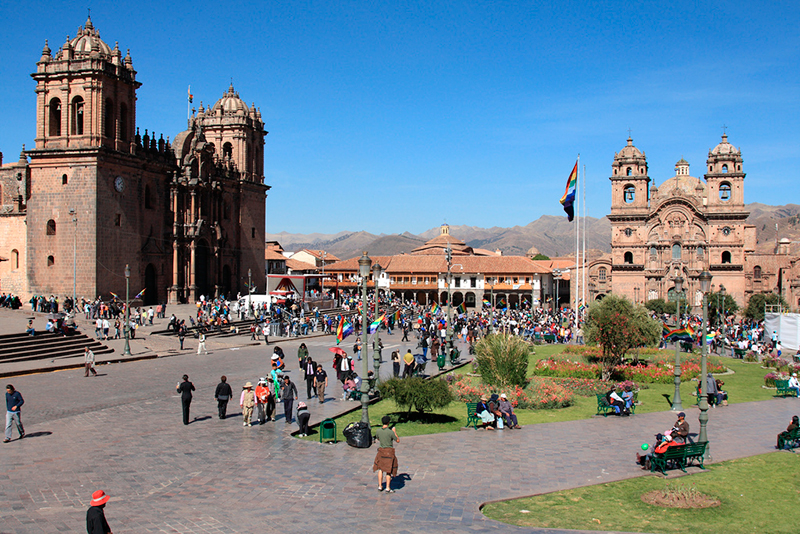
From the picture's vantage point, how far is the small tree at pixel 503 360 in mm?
19906

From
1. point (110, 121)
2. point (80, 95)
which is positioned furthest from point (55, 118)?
point (110, 121)

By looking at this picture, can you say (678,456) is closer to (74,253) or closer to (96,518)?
(96,518)

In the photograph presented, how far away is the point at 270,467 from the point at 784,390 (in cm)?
1723

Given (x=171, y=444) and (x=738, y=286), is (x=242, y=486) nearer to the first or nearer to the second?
(x=171, y=444)

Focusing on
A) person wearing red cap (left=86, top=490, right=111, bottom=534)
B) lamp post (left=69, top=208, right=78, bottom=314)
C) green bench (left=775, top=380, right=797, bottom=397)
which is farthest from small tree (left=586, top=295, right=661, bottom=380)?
lamp post (left=69, top=208, right=78, bottom=314)

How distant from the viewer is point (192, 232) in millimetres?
46188

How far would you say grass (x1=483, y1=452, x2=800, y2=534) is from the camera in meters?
9.28

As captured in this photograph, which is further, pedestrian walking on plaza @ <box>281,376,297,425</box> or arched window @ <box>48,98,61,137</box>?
arched window @ <box>48,98,61,137</box>

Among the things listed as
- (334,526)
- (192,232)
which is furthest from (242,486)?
(192,232)

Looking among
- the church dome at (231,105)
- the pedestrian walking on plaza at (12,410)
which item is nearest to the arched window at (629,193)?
the church dome at (231,105)

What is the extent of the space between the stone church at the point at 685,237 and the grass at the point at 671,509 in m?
59.3

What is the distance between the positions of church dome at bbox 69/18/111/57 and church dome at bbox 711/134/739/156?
58984 mm

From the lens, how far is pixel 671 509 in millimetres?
9977

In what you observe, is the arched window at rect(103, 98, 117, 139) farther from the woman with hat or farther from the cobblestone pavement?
the woman with hat
